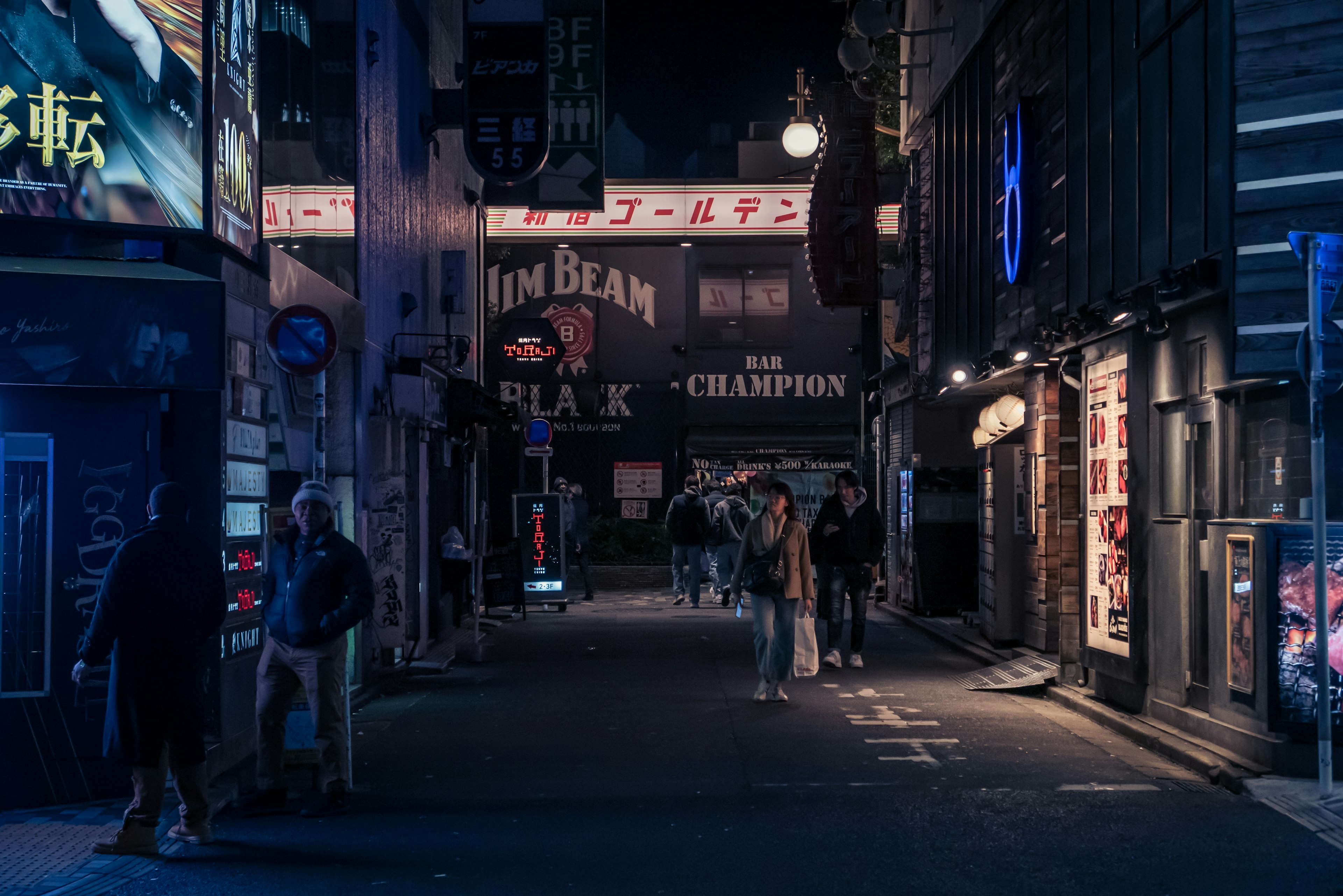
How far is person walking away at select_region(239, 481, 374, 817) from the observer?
816 cm

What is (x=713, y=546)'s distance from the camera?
2312 centimetres

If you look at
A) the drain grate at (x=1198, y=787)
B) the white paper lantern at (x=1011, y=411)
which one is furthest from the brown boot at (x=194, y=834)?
the white paper lantern at (x=1011, y=411)

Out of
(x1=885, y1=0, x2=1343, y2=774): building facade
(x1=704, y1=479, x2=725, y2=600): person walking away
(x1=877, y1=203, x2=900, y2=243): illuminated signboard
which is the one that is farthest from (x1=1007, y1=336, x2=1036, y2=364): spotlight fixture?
(x1=877, y1=203, x2=900, y2=243): illuminated signboard

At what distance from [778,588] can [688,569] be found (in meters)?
13.4

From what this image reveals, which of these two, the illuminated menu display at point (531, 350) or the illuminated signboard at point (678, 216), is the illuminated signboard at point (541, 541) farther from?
the illuminated signboard at point (678, 216)

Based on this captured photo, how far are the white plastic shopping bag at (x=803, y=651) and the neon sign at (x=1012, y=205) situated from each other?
15.3 ft

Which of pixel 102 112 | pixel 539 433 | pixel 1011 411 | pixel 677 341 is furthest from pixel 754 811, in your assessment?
pixel 677 341

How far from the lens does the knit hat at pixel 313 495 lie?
27.2 ft

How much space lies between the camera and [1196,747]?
31.1ft

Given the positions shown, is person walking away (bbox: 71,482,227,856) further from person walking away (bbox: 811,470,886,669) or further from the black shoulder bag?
person walking away (bbox: 811,470,886,669)

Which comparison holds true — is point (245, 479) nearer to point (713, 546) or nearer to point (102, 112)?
point (102, 112)

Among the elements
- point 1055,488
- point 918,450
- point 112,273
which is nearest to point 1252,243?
point 1055,488

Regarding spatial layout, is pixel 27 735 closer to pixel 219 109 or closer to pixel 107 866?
pixel 107 866

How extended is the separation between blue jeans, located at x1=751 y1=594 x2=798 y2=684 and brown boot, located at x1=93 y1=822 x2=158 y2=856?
6.27 metres
